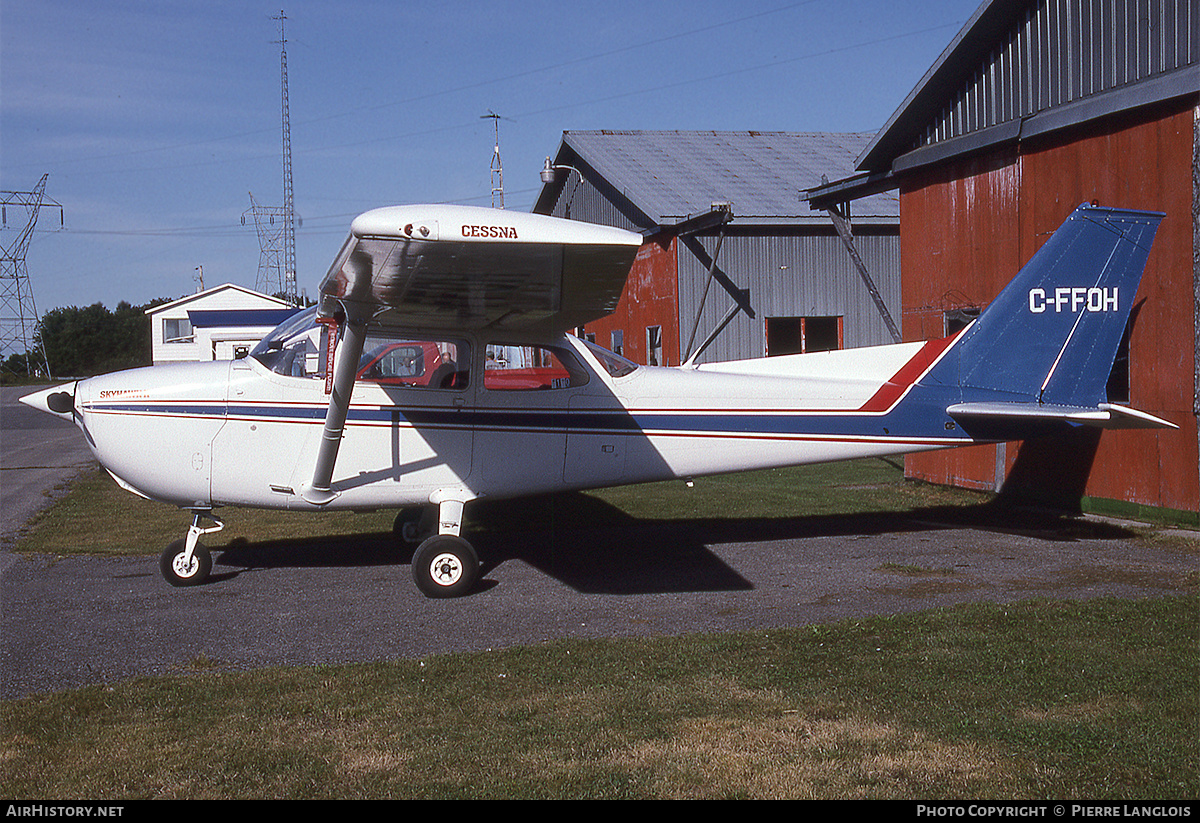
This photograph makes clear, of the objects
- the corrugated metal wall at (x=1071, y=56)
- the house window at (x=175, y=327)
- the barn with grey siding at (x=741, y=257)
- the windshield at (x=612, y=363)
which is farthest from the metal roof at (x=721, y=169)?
the house window at (x=175, y=327)

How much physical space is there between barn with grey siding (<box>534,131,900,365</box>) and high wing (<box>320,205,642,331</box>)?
11260 mm

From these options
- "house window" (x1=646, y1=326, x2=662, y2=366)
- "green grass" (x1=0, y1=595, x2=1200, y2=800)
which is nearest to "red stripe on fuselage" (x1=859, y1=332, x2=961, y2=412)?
"green grass" (x1=0, y1=595, x2=1200, y2=800)

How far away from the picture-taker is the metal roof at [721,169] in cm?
1917

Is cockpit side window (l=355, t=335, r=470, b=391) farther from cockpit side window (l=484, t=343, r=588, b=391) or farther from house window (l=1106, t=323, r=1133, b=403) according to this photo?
house window (l=1106, t=323, r=1133, b=403)

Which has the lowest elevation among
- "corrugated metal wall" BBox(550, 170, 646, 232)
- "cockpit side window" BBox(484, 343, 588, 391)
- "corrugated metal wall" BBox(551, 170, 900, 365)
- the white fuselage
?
the white fuselage

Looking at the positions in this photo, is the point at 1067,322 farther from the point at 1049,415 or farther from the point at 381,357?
the point at 381,357

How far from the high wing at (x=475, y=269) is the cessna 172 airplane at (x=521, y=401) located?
0.12ft

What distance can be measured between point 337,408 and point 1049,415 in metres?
5.41

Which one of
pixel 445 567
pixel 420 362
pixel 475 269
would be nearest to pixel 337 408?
pixel 420 362

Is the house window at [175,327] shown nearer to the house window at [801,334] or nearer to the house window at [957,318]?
the house window at [801,334]

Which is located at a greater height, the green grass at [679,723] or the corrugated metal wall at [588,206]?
the corrugated metal wall at [588,206]

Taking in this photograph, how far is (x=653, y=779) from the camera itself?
357 centimetres

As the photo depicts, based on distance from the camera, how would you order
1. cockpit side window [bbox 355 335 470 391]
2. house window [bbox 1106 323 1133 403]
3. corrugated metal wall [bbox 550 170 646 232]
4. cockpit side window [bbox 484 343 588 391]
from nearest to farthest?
cockpit side window [bbox 355 335 470 391] → cockpit side window [bbox 484 343 588 391] → house window [bbox 1106 323 1133 403] → corrugated metal wall [bbox 550 170 646 232]

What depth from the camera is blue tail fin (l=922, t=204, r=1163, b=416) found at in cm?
796
